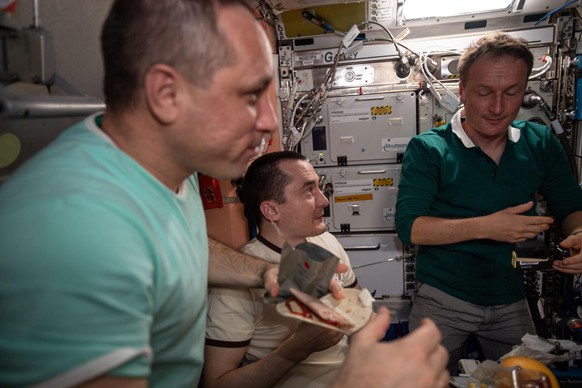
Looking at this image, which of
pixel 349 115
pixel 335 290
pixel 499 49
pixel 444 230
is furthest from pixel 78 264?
pixel 349 115

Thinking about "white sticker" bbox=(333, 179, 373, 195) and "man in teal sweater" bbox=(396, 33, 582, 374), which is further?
"white sticker" bbox=(333, 179, 373, 195)

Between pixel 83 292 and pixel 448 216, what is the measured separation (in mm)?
2170

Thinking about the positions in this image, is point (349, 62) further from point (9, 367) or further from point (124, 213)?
point (9, 367)

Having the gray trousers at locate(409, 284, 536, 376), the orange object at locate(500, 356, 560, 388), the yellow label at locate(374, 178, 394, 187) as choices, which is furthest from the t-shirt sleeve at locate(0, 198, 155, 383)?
the yellow label at locate(374, 178, 394, 187)

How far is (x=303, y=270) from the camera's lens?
1.27 meters

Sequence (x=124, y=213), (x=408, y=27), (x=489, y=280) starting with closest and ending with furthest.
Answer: (x=124, y=213), (x=489, y=280), (x=408, y=27)

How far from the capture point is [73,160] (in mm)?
800

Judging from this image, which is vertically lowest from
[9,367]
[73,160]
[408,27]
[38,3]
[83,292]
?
[9,367]

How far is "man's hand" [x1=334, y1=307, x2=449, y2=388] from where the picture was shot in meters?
0.85

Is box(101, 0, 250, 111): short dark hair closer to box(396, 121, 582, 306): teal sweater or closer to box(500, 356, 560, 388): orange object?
box(500, 356, 560, 388): orange object

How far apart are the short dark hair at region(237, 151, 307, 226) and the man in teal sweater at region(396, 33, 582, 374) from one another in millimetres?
772

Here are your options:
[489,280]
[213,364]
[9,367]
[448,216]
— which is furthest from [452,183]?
[9,367]

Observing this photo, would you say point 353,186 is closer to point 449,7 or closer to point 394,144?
point 394,144

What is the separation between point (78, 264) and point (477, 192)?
7.21ft
